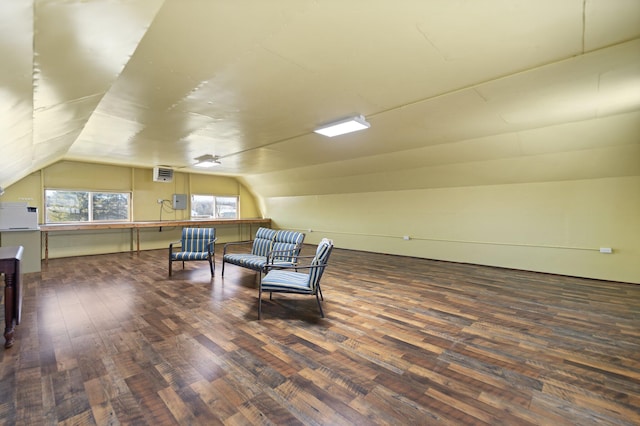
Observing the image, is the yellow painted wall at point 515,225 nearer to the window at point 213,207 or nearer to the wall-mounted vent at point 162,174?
the window at point 213,207

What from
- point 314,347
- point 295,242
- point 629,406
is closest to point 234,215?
point 295,242

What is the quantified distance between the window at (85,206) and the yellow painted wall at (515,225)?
19.9 ft

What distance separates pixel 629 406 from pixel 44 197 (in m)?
9.57

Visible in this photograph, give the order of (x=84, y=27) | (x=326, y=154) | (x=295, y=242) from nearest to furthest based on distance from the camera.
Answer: (x=84, y=27) < (x=295, y=242) < (x=326, y=154)

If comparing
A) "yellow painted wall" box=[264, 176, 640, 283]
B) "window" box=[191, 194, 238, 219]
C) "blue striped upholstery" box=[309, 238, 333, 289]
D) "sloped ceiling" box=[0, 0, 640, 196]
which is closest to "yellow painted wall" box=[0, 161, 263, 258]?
"window" box=[191, 194, 238, 219]

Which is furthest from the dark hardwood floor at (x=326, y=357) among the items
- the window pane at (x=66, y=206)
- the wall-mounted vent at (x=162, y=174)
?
the wall-mounted vent at (x=162, y=174)

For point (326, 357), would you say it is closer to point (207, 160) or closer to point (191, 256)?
point (191, 256)

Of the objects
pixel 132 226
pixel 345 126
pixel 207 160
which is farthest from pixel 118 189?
pixel 345 126

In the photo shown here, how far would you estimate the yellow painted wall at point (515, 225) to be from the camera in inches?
179

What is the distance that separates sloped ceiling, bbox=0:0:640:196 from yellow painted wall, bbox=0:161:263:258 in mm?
2582

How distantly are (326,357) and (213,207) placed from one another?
828 centimetres

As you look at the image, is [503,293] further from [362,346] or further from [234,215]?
[234,215]

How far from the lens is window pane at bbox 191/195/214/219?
904cm

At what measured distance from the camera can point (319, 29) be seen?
1.79 m
